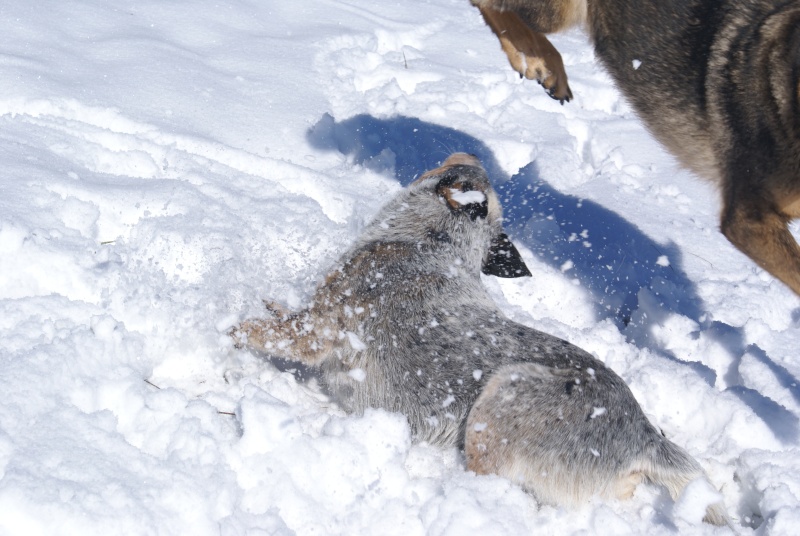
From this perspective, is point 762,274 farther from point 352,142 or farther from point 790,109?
point 352,142

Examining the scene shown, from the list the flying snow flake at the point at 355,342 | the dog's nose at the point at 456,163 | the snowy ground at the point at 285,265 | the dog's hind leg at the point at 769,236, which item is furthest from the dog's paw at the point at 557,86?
the flying snow flake at the point at 355,342

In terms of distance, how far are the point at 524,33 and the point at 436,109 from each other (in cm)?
141

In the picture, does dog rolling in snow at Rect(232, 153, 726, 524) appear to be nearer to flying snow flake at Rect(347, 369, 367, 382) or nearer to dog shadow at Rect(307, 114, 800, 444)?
flying snow flake at Rect(347, 369, 367, 382)

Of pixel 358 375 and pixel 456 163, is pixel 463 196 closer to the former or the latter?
pixel 456 163

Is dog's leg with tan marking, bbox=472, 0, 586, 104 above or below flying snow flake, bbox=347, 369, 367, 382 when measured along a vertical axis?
above

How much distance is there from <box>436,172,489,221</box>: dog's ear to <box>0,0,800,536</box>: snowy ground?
596mm

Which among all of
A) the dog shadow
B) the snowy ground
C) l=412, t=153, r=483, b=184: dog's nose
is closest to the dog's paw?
the snowy ground

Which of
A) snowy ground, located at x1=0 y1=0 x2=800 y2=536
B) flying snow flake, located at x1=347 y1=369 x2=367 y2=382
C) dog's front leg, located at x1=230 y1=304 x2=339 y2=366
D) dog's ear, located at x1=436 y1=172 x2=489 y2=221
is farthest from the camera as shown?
dog's ear, located at x1=436 y1=172 x2=489 y2=221

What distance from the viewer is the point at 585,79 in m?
7.00

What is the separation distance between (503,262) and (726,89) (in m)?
1.42

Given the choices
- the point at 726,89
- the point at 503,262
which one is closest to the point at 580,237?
the point at 503,262

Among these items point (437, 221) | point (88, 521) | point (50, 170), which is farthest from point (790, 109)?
point (50, 170)

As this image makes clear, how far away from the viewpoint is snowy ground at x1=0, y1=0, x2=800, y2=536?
2.76 metres

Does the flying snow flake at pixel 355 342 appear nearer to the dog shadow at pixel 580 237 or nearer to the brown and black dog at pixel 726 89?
the dog shadow at pixel 580 237
